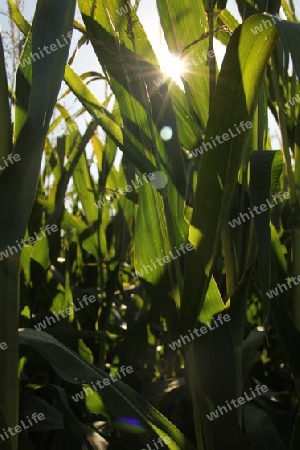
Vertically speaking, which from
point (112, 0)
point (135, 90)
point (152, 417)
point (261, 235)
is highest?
point (112, 0)

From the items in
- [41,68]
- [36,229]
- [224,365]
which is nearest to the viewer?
[41,68]

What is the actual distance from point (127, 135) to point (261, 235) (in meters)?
0.23

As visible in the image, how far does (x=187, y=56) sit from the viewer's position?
2.64ft

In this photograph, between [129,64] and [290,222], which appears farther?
[290,222]

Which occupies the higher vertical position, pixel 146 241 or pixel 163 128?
pixel 163 128

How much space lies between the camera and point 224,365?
2.40 ft

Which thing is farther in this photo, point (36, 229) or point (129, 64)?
point (36, 229)

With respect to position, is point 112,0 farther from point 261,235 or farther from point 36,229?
point 36,229

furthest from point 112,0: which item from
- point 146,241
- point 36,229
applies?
point 36,229

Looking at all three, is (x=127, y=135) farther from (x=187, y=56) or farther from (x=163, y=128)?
(x=187, y=56)

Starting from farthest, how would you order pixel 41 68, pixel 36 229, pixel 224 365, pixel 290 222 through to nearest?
pixel 36 229 < pixel 290 222 < pixel 224 365 < pixel 41 68

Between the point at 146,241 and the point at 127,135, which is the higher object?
the point at 127,135

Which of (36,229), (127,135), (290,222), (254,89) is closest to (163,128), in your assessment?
(127,135)

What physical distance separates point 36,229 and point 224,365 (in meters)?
0.75
